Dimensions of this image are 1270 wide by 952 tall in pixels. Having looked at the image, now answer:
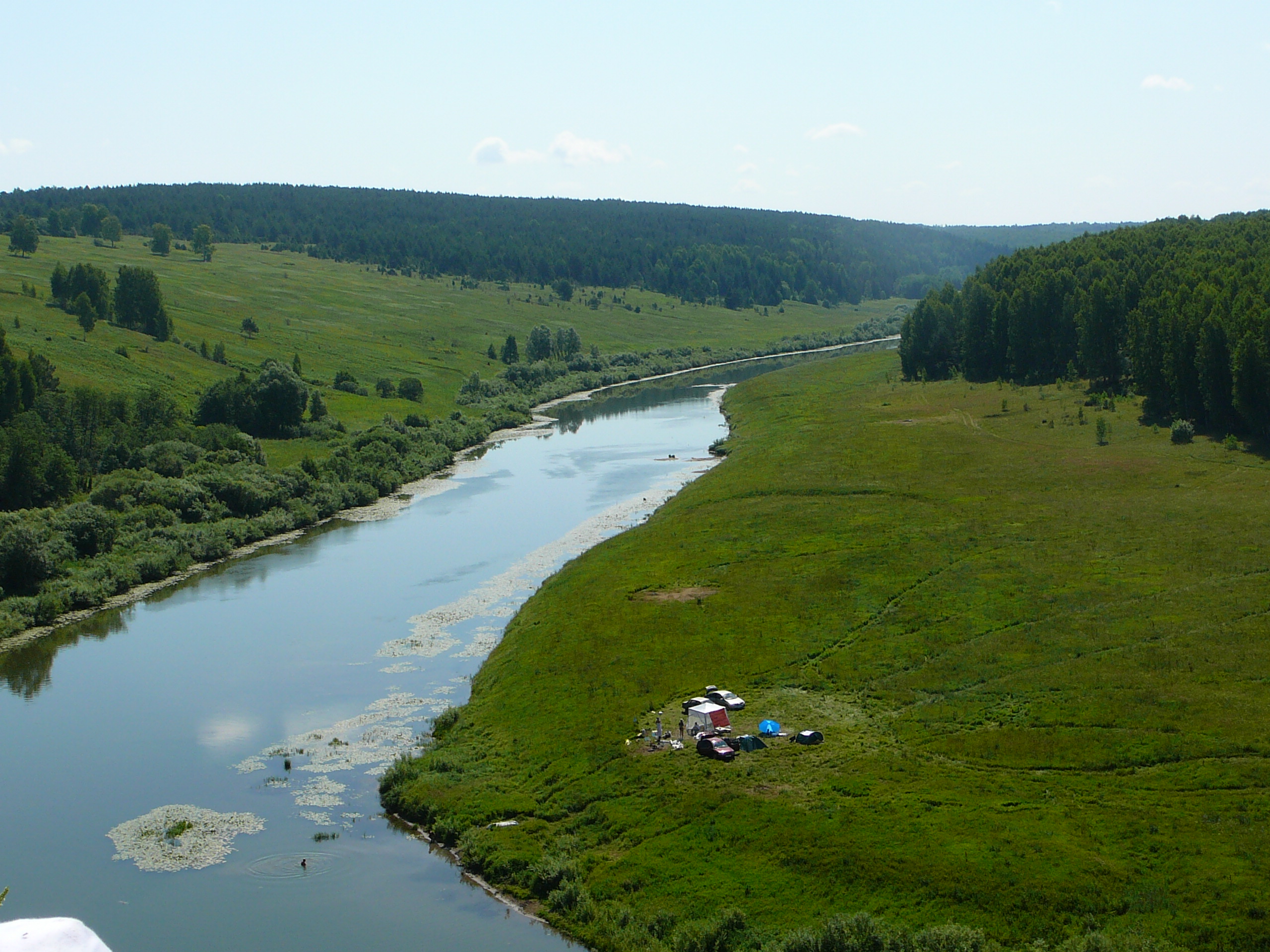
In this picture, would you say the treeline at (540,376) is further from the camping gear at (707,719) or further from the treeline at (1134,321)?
the camping gear at (707,719)

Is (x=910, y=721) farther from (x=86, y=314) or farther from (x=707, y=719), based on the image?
(x=86, y=314)

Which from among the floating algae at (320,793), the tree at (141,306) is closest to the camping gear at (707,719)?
the floating algae at (320,793)

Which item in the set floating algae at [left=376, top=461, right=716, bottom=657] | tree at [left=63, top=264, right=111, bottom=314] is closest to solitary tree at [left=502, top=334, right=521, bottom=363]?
tree at [left=63, top=264, right=111, bottom=314]

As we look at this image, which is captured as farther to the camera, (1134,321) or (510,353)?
(510,353)

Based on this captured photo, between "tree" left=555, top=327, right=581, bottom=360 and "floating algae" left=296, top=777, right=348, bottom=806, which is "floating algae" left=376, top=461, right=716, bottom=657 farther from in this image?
"tree" left=555, top=327, right=581, bottom=360

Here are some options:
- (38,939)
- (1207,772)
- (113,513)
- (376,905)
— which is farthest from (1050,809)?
(113,513)

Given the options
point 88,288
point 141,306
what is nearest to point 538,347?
point 141,306
